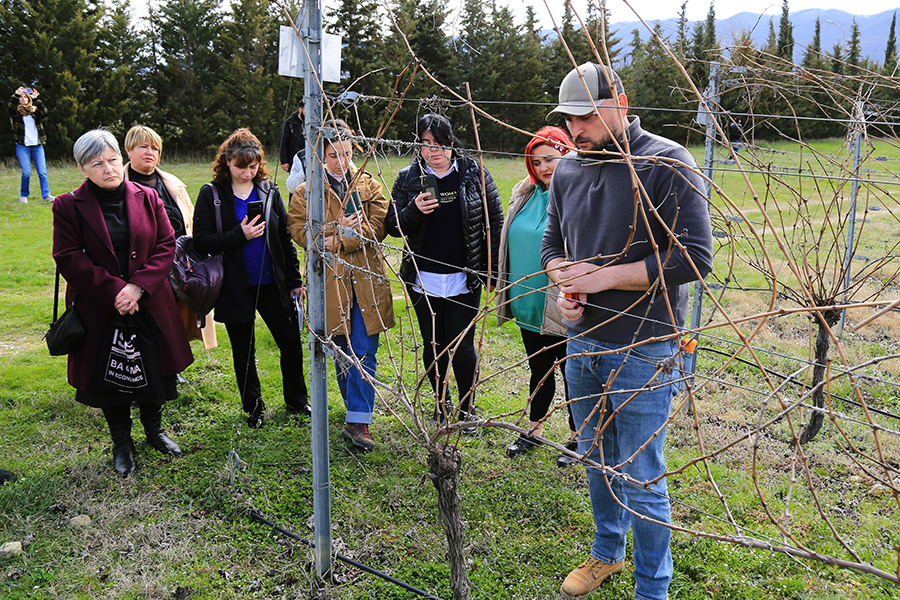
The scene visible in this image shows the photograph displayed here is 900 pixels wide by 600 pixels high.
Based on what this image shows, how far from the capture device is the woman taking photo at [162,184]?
3.59 meters

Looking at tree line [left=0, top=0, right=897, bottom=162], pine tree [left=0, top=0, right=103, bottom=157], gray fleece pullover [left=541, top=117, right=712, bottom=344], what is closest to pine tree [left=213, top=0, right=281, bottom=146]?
tree line [left=0, top=0, right=897, bottom=162]

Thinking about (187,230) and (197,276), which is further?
(187,230)

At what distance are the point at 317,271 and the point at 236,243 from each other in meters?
1.49

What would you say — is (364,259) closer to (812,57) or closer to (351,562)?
(351,562)

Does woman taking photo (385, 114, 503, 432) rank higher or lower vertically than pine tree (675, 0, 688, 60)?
lower

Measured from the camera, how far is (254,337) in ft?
12.2

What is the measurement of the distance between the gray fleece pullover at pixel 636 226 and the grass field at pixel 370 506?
189 mm

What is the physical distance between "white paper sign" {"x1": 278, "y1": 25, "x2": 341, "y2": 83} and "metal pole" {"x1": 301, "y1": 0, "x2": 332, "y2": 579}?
0.08 ft

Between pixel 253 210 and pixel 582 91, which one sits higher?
pixel 582 91

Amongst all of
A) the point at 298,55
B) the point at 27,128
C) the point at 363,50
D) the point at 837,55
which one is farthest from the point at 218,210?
the point at 363,50

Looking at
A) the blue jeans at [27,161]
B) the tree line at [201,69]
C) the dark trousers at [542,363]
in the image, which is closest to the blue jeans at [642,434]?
the dark trousers at [542,363]

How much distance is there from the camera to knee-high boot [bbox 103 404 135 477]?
3143mm

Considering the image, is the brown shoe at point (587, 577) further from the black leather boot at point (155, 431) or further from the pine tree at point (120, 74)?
the pine tree at point (120, 74)

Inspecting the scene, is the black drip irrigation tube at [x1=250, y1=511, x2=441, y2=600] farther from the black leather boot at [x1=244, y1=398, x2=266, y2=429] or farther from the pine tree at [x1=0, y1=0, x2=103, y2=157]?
the pine tree at [x1=0, y1=0, x2=103, y2=157]
